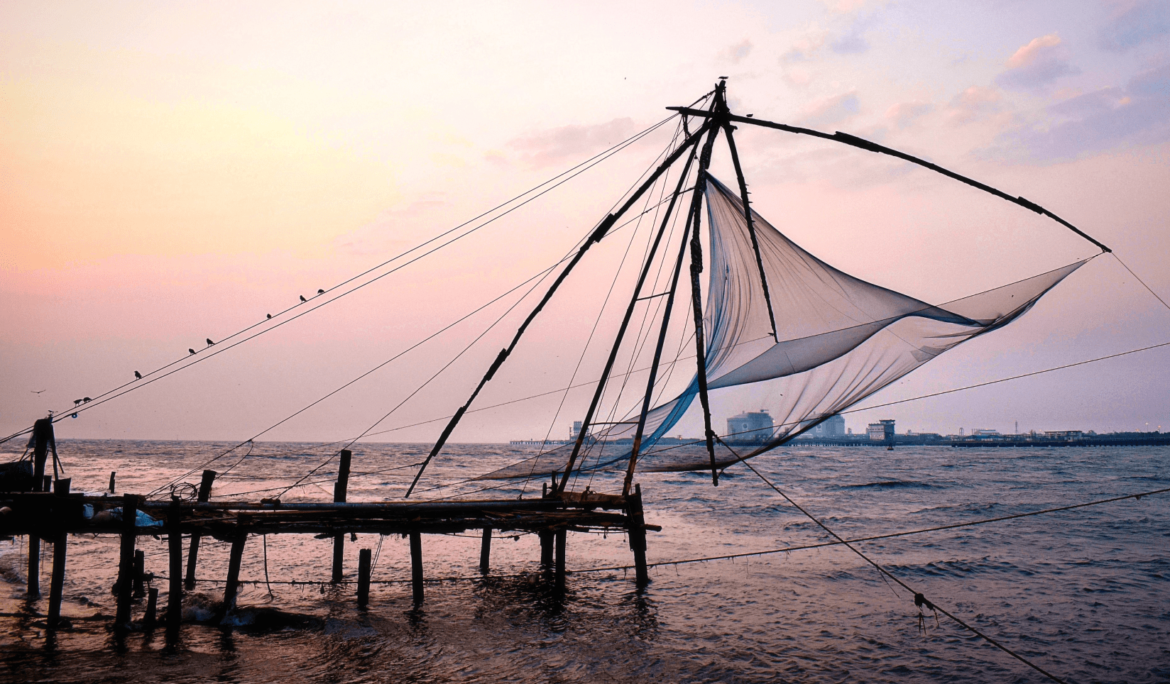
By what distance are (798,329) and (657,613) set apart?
690 cm

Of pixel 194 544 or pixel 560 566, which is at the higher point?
pixel 194 544

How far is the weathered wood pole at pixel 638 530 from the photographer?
46.0 feet

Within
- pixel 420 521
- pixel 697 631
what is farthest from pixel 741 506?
pixel 420 521

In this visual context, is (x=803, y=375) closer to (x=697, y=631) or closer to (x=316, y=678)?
(x=697, y=631)

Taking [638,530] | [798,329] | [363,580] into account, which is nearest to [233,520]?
[363,580]

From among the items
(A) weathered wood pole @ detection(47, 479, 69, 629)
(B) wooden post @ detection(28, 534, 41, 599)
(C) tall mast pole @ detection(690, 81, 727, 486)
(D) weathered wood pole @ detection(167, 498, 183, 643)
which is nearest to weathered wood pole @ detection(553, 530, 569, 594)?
(C) tall mast pole @ detection(690, 81, 727, 486)

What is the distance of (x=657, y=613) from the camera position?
14406 millimetres

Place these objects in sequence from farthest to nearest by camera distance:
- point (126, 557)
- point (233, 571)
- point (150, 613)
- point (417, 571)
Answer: point (417, 571) < point (233, 571) < point (150, 613) < point (126, 557)

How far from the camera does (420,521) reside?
43.0 feet

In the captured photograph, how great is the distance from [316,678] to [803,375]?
8.40m

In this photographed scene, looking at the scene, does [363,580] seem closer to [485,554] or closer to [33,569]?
[485,554]

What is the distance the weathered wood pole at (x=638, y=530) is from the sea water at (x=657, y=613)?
0.51m

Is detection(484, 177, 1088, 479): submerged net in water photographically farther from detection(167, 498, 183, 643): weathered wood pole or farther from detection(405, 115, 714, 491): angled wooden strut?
detection(167, 498, 183, 643): weathered wood pole

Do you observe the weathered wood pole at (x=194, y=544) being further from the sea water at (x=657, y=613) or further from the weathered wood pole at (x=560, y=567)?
the weathered wood pole at (x=560, y=567)
